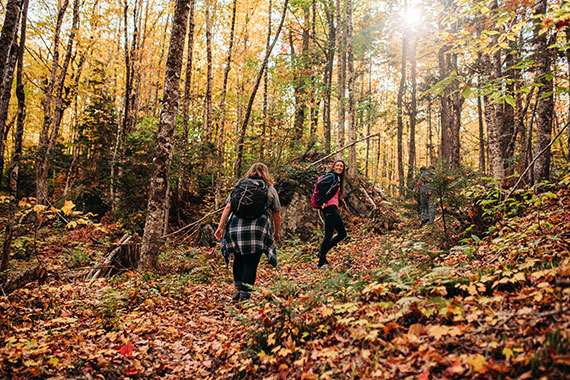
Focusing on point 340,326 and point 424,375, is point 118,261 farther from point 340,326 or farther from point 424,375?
point 424,375

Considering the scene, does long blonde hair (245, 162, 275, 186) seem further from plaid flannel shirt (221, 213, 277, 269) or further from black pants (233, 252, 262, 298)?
black pants (233, 252, 262, 298)

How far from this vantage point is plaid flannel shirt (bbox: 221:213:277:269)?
4.88 metres

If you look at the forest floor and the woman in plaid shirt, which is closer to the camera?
the forest floor

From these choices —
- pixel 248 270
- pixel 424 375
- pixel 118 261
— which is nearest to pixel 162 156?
pixel 118 261

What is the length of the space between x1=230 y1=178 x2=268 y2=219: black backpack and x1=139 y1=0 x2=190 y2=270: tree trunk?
2473 millimetres

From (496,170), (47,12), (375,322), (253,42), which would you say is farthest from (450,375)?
(253,42)

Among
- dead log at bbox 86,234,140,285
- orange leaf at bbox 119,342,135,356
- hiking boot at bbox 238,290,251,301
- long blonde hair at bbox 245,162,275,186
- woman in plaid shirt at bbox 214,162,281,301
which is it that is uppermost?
long blonde hair at bbox 245,162,275,186

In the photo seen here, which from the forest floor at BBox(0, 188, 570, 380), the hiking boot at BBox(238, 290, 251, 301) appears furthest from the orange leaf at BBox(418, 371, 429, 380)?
the hiking boot at BBox(238, 290, 251, 301)

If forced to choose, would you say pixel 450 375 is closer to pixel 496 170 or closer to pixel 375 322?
pixel 375 322

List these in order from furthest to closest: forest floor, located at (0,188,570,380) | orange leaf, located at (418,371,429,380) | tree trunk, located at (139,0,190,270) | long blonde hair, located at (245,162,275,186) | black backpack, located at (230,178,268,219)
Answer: tree trunk, located at (139,0,190,270), long blonde hair, located at (245,162,275,186), black backpack, located at (230,178,268,219), forest floor, located at (0,188,570,380), orange leaf, located at (418,371,429,380)

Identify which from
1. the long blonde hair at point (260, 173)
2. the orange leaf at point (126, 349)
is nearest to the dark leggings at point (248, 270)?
the long blonde hair at point (260, 173)

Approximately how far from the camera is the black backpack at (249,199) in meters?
4.84

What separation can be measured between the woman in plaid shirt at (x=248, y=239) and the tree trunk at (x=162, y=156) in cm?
212

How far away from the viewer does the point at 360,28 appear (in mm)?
19641
